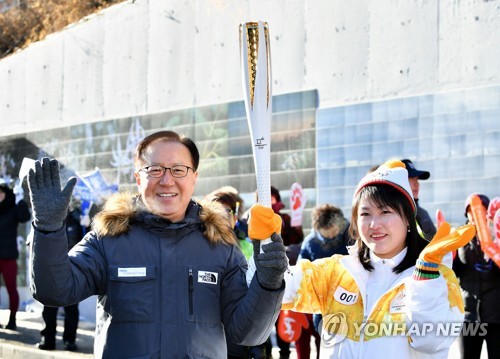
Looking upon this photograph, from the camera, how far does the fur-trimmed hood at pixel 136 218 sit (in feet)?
9.59

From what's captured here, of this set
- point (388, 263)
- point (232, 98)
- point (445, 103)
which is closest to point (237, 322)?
point (388, 263)

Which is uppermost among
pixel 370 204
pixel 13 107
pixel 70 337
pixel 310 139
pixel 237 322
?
pixel 13 107

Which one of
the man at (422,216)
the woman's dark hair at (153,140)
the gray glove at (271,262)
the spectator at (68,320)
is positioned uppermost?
the woman's dark hair at (153,140)

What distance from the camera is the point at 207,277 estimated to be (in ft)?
9.45

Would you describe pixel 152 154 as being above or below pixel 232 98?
below

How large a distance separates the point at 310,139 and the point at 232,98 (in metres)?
1.27

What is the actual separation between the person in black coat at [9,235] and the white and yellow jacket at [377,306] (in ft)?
21.7

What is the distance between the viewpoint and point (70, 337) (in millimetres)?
8164

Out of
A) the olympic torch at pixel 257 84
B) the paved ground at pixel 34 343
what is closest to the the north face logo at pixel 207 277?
the olympic torch at pixel 257 84

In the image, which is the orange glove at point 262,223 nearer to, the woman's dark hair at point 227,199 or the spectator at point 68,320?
the woman's dark hair at point 227,199

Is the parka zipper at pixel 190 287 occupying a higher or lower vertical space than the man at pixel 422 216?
lower

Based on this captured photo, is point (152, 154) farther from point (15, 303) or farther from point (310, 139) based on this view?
point (15, 303)

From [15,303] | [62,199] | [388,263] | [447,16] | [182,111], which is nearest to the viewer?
[62,199]

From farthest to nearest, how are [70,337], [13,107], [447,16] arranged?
[13,107] < [70,337] < [447,16]
